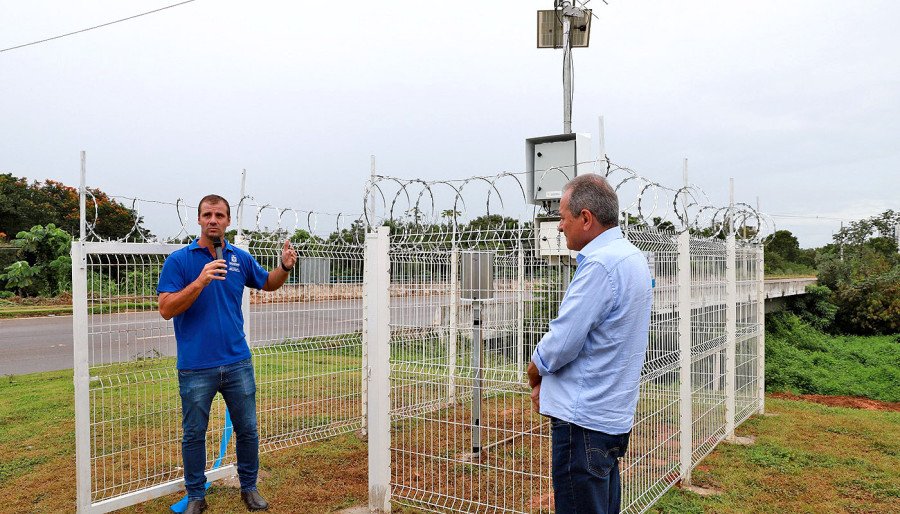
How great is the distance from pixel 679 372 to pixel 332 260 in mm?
3271

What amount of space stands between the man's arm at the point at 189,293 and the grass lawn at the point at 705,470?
158 cm

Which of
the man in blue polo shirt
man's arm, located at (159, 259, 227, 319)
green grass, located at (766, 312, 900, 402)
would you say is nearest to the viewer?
man's arm, located at (159, 259, 227, 319)

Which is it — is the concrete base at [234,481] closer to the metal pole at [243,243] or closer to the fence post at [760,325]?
the metal pole at [243,243]

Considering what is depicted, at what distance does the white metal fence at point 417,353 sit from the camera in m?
4.04

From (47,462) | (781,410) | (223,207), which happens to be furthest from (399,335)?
(781,410)

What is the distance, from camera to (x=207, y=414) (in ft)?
12.7

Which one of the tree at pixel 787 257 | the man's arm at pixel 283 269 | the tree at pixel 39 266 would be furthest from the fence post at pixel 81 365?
the tree at pixel 787 257

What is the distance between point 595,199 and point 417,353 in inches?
114

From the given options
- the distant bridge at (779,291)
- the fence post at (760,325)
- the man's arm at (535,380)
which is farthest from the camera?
the distant bridge at (779,291)

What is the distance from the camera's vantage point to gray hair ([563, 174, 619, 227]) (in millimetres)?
2369

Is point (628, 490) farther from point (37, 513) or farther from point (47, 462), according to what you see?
point (47, 462)

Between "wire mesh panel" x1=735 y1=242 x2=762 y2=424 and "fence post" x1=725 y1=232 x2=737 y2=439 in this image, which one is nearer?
Result: "fence post" x1=725 y1=232 x2=737 y2=439

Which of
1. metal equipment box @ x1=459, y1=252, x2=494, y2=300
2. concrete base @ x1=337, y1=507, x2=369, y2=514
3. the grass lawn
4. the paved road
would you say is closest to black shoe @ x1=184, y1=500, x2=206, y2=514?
the grass lawn

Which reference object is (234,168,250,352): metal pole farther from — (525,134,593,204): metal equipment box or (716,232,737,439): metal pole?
(716,232,737,439): metal pole
